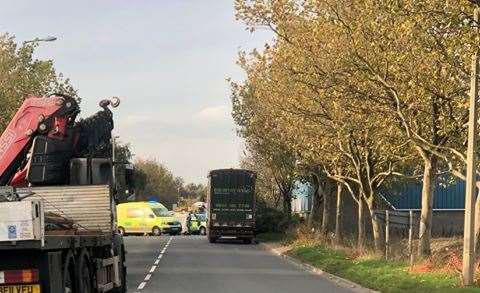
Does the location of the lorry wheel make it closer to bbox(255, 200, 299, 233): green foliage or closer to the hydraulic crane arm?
the hydraulic crane arm

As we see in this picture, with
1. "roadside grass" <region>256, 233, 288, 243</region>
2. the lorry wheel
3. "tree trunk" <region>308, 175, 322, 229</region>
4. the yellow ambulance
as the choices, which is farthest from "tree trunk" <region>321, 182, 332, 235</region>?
the lorry wheel

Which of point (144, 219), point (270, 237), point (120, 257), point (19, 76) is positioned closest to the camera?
point (120, 257)

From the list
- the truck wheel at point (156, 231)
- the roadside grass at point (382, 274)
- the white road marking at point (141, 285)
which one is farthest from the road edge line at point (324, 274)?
the truck wheel at point (156, 231)

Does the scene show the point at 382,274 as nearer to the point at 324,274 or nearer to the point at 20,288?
the point at 324,274

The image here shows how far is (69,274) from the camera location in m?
10.5

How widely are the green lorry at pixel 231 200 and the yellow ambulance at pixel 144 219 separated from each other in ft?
53.4

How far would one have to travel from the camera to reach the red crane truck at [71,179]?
11.3 m

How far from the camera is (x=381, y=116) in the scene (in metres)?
21.8

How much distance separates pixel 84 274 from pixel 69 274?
1014 mm

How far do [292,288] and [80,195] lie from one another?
792 centimetres

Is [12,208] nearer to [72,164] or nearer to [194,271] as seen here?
[72,164]

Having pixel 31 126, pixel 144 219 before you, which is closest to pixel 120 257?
pixel 31 126

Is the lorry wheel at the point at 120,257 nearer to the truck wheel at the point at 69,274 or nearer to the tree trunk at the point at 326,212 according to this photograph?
the truck wheel at the point at 69,274

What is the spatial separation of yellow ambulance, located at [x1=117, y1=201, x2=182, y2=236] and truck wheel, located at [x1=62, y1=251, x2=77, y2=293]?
46.6 meters
